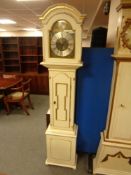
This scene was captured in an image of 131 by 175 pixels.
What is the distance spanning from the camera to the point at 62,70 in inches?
72.1

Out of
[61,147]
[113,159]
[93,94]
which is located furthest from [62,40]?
[113,159]

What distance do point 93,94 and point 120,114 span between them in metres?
0.46

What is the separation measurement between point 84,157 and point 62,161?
0.40m

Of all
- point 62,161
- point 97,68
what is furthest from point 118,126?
point 62,161

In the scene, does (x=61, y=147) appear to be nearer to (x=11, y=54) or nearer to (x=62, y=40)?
(x=62, y=40)

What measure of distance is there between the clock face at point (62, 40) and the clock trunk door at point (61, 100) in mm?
253

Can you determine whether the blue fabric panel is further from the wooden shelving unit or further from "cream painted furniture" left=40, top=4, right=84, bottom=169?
the wooden shelving unit

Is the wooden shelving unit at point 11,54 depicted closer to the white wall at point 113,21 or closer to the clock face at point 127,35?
the white wall at point 113,21

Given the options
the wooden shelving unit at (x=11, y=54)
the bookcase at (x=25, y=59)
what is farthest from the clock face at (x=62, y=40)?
the wooden shelving unit at (x=11, y=54)

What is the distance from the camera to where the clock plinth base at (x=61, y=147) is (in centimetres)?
206

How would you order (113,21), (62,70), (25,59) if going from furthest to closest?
1. (25,59)
2. (113,21)
3. (62,70)

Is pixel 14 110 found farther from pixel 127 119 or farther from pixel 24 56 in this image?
pixel 127 119

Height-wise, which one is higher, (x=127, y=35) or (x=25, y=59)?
(x=127, y=35)

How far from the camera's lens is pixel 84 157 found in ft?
7.92
